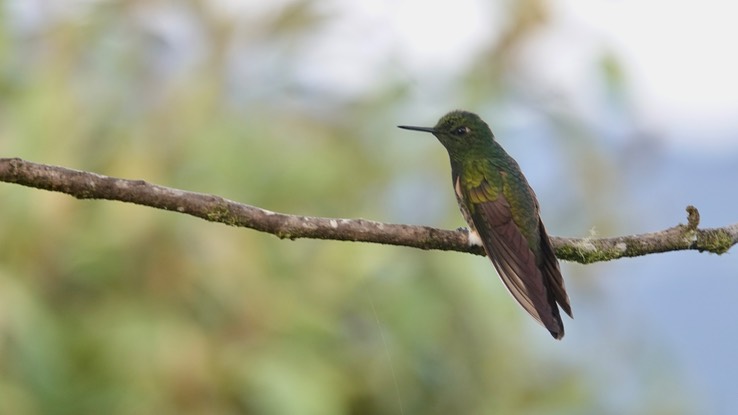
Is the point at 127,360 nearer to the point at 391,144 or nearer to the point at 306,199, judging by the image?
the point at 306,199

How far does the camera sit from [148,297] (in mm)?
5164

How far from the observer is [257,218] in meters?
2.39

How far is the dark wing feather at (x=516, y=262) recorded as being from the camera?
249cm

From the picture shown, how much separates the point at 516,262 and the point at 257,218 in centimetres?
65

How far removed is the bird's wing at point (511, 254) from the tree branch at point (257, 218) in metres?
0.07

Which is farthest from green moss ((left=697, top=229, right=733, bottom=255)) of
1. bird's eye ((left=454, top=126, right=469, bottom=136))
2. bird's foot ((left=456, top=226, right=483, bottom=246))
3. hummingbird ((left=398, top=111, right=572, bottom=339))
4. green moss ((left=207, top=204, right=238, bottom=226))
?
green moss ((left=207, top=204, right=238, bottom=226))

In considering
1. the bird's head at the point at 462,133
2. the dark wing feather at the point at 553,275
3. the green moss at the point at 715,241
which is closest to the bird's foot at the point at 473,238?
the dark wing feather at the point at 553,275

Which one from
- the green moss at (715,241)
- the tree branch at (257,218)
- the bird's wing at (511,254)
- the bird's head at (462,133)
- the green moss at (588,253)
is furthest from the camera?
the bird's head at (462,133)

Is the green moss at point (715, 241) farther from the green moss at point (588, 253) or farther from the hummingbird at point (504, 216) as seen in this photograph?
the hummingbird at point (504, 216)

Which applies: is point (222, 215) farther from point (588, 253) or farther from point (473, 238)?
point (588, 253)

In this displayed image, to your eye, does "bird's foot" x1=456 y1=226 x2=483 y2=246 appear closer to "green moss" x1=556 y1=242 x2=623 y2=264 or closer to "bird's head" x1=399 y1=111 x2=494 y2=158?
"green moss" x1=556 y1=242 x2=623 y2=264

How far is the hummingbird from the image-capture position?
255cm

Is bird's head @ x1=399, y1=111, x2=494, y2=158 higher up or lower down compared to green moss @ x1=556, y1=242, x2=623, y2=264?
lower down

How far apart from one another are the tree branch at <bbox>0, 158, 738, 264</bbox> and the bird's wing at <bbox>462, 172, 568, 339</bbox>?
7cm
